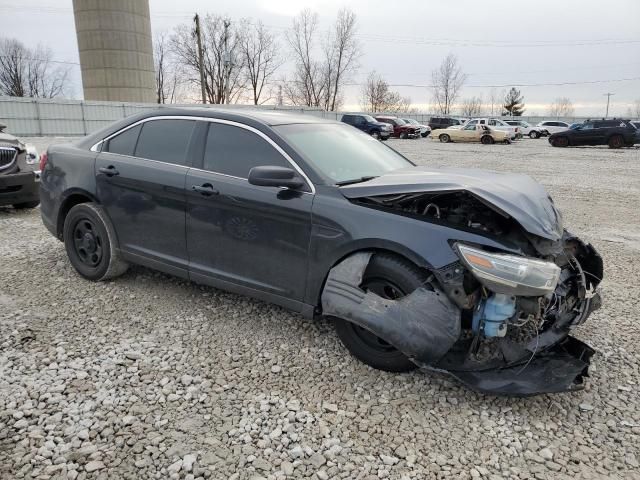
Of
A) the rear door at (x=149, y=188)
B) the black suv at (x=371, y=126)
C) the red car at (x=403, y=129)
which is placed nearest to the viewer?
the rear door at (x=149, y=188)

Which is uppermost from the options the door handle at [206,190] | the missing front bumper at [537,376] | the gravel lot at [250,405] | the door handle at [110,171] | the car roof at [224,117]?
the car roof at [224,117]

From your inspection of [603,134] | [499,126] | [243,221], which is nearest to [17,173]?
[243,221]

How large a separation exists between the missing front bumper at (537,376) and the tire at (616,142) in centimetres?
2725

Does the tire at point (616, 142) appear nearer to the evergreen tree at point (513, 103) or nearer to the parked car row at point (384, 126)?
the parked car row at point (384, 126)

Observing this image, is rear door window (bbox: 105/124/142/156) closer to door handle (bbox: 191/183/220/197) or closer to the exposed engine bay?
door handle (bbox: 191/183/220/197)

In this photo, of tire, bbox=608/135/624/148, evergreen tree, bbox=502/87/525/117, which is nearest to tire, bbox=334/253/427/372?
tire, bbox=608/135/624/148

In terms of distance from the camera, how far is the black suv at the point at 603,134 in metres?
25.1

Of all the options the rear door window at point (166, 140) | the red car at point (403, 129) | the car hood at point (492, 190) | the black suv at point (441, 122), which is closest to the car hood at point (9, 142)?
the rear door window at point (166, 140)

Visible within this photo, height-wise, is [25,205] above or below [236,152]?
below

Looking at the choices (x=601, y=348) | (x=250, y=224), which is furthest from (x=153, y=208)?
(x=601, y=348)

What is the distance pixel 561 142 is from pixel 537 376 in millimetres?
28135

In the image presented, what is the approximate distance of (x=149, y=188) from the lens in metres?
3.95

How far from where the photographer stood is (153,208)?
3957mm

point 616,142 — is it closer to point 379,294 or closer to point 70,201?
point 379,294
